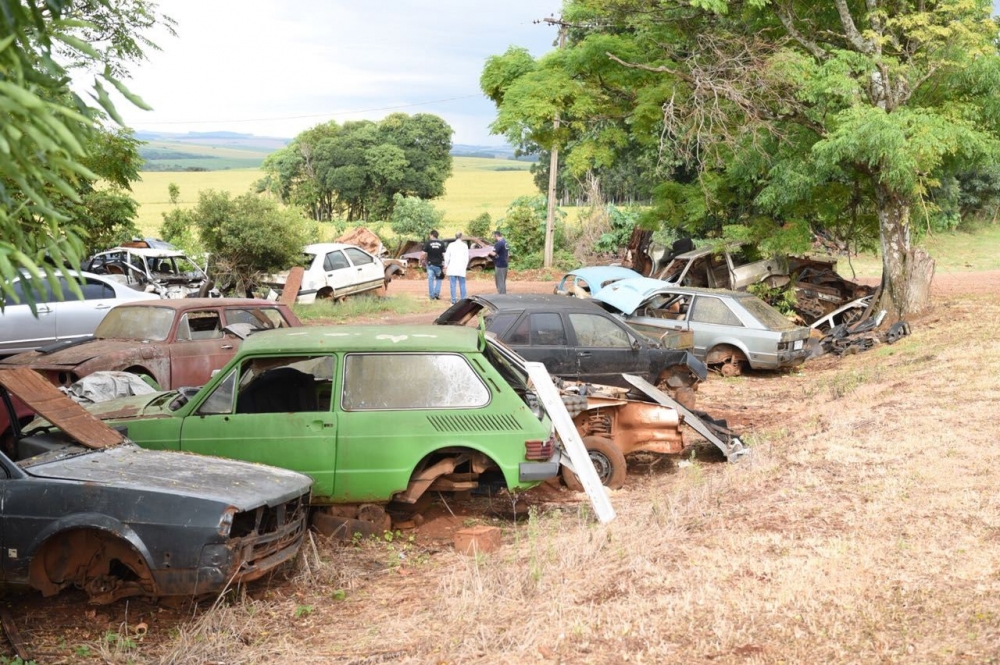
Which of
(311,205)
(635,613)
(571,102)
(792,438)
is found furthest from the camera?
(311,205)

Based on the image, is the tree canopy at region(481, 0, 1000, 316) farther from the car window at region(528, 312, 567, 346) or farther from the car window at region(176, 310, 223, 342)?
the car window at region(176, 310, 223, 342)

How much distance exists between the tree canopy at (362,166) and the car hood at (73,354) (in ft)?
149

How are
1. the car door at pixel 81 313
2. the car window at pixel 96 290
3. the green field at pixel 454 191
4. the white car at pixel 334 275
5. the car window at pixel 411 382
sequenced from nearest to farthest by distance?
1. the car window at pixel 411 382
2. the car door at pixel 81 313
3. the car window at pixel 96 290
4. the white car at pixel 334 275
5. the green field at pixel 454 191

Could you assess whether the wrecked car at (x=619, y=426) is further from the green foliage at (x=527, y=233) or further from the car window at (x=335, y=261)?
the green foliage at (x=527, y=233)

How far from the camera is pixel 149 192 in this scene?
10875 centimetres

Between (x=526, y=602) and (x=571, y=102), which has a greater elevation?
(x=571, y=102)

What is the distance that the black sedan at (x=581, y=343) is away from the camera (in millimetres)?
10945

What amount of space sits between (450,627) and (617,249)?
26487 millimetres

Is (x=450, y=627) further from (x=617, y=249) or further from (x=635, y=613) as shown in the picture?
(x=617, y=249)

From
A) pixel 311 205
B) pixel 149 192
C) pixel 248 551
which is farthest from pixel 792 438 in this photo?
pixel 149 192

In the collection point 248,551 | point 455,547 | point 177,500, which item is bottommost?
point 455,547

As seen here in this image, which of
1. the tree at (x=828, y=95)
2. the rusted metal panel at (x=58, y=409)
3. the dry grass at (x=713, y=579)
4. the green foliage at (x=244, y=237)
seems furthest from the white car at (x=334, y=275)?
the rusted metal panel at (x=58, y=409)

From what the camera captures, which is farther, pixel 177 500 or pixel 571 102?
pixel 571 102

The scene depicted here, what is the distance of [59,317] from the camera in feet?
42.7
